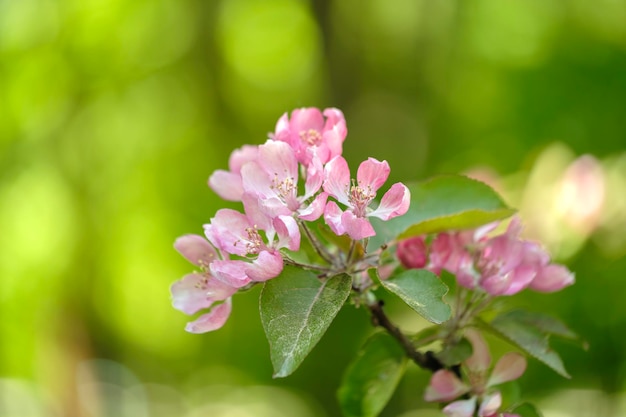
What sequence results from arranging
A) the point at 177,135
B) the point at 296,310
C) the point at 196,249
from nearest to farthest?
the point at 296,310
the point at 196,249
the point at 177,135

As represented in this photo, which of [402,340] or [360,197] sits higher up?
[360,197]

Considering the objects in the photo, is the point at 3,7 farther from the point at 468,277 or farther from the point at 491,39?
the point at 468,277

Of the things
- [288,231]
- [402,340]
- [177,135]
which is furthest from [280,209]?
[177,135]

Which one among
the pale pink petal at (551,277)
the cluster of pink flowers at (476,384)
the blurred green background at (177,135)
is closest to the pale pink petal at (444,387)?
the cluster of pink flowers at (476,384)

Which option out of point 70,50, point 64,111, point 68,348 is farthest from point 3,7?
point 68,348

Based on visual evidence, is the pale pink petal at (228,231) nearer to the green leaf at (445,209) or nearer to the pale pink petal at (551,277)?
the green leaf at (445,209)

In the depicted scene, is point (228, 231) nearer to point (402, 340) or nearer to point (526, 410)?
point (402, 340)

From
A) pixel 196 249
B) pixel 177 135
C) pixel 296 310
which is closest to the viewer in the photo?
pixel 296 310
